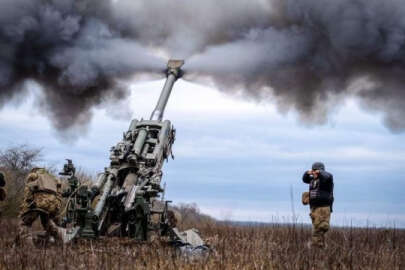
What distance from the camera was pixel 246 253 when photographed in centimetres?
743

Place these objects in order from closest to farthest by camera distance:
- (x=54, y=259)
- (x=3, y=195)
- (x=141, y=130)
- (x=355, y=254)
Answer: (x=54, y=259)
(x=355, y=254)
(x=3, y=195)
(x=141, y=130)

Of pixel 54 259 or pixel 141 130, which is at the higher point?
pixel 141 130

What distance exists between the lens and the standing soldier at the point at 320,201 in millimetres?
10172

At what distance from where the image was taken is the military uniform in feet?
30.1

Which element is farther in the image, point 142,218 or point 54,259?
point 142,218

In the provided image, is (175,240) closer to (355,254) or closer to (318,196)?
(318,196)

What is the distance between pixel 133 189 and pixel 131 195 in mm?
169

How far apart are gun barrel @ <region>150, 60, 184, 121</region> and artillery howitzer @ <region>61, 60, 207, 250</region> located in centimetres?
49

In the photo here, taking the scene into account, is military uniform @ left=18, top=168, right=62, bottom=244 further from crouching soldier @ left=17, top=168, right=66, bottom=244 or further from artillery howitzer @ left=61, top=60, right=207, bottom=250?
artillery howitzer @ left=61, top=60, right=207, bottom=250

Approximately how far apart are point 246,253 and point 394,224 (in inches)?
129

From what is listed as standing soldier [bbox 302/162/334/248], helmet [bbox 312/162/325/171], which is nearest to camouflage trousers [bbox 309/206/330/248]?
standing soldier [bbox 302/162/334/248]

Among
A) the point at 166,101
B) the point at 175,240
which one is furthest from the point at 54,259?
the point at 166,101

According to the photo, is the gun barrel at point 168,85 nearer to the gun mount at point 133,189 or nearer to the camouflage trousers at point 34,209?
the gun mount at point 133,189

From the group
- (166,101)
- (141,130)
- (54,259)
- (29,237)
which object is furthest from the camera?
(166,101)
